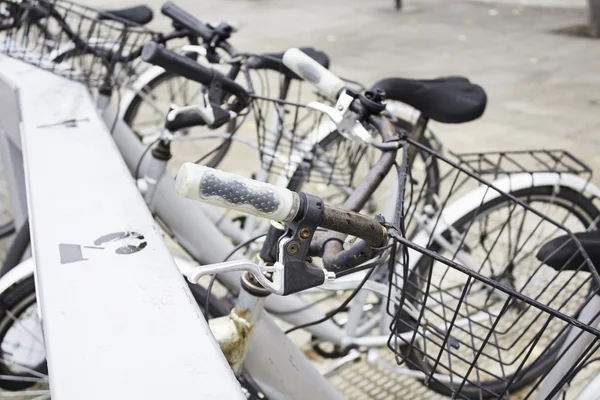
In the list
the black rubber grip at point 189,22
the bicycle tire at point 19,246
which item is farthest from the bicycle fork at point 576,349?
the bicycle tire at point 19,246

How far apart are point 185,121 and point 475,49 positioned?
534cm

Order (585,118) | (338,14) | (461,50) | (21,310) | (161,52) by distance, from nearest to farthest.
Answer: (161,52)
(21,310)
(585,118)
(461,50)
(338,14)

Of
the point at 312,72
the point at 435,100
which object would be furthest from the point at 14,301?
the point at 435,100

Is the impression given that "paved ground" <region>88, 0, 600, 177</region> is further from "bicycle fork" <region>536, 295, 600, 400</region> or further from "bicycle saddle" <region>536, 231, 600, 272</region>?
"bicycle saddle" <region>536, 231, 600, 272</region>

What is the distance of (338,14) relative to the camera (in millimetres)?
8219

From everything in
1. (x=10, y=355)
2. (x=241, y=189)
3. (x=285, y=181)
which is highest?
(x=241, y=189)

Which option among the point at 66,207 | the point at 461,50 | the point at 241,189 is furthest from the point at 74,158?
the point at 461,50

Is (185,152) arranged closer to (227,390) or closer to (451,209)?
(451,209)

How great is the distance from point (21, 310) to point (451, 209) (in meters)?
1.34

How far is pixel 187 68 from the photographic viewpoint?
1371 mm

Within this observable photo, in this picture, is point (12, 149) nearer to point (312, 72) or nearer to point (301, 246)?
point (312, 72)

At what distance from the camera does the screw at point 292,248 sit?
0.84 meters

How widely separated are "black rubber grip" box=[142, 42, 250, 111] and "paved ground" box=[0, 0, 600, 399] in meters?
1.23

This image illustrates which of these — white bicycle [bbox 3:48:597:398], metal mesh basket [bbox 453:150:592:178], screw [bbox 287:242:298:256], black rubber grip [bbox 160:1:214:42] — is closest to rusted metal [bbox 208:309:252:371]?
white bicycle [bbox 3:48:597:398]
